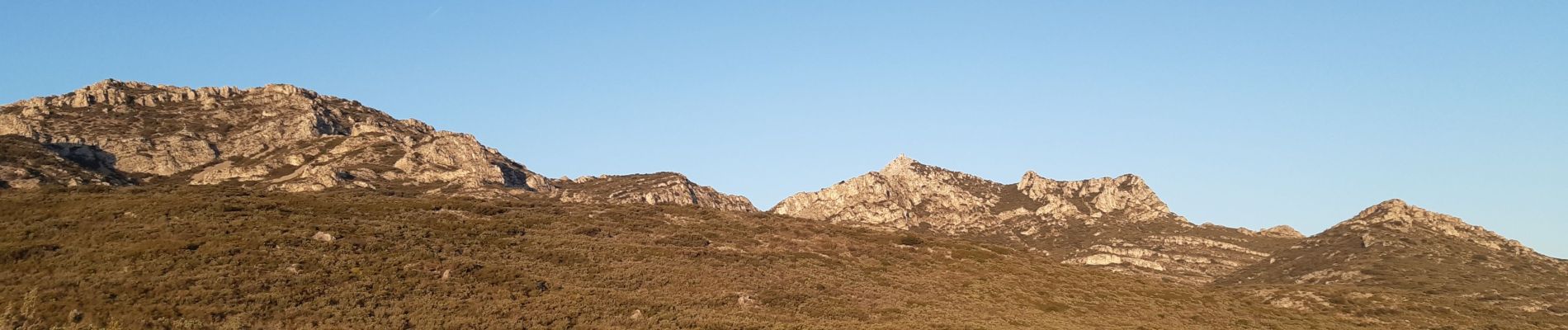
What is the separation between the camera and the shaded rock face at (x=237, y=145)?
155750mm

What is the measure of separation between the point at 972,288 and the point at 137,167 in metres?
152

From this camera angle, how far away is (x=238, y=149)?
17525cm

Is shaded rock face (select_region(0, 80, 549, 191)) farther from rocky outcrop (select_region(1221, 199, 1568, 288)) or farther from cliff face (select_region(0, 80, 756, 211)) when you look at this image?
rocky outcrop (select_region(1221, 199, 1568, 288))

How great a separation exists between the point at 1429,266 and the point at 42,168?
215 metres

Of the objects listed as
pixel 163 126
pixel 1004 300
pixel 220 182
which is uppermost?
pixel 163 126

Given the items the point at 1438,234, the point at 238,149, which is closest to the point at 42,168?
the point at 238,149

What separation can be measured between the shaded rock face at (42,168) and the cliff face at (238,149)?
0.65m

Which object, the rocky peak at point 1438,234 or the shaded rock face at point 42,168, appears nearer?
the shaded rock face at point 42,168

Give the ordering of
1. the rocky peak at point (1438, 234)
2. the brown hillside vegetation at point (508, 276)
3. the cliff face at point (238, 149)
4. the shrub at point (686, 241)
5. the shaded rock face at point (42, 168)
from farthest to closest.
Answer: the rocky peak at point (1438, 234) < the cliff face at point (238, 149) < the shaded rock face at point (42, 168) < the shrub at point (686, 241) < the brown hillside vegetation at point (508, 276)

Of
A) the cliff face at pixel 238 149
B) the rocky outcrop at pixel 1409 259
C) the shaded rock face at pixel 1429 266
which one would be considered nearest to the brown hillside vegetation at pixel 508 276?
the shaded rock face at pixel 1429 266

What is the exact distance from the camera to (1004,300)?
61.1 meters

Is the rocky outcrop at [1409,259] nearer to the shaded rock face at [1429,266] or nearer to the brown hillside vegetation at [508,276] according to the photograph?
the shaded rock face at [1429,266]

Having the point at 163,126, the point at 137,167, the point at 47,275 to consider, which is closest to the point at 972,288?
the point at 47,275

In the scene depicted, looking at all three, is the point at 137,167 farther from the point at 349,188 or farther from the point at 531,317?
the point at 531,317
